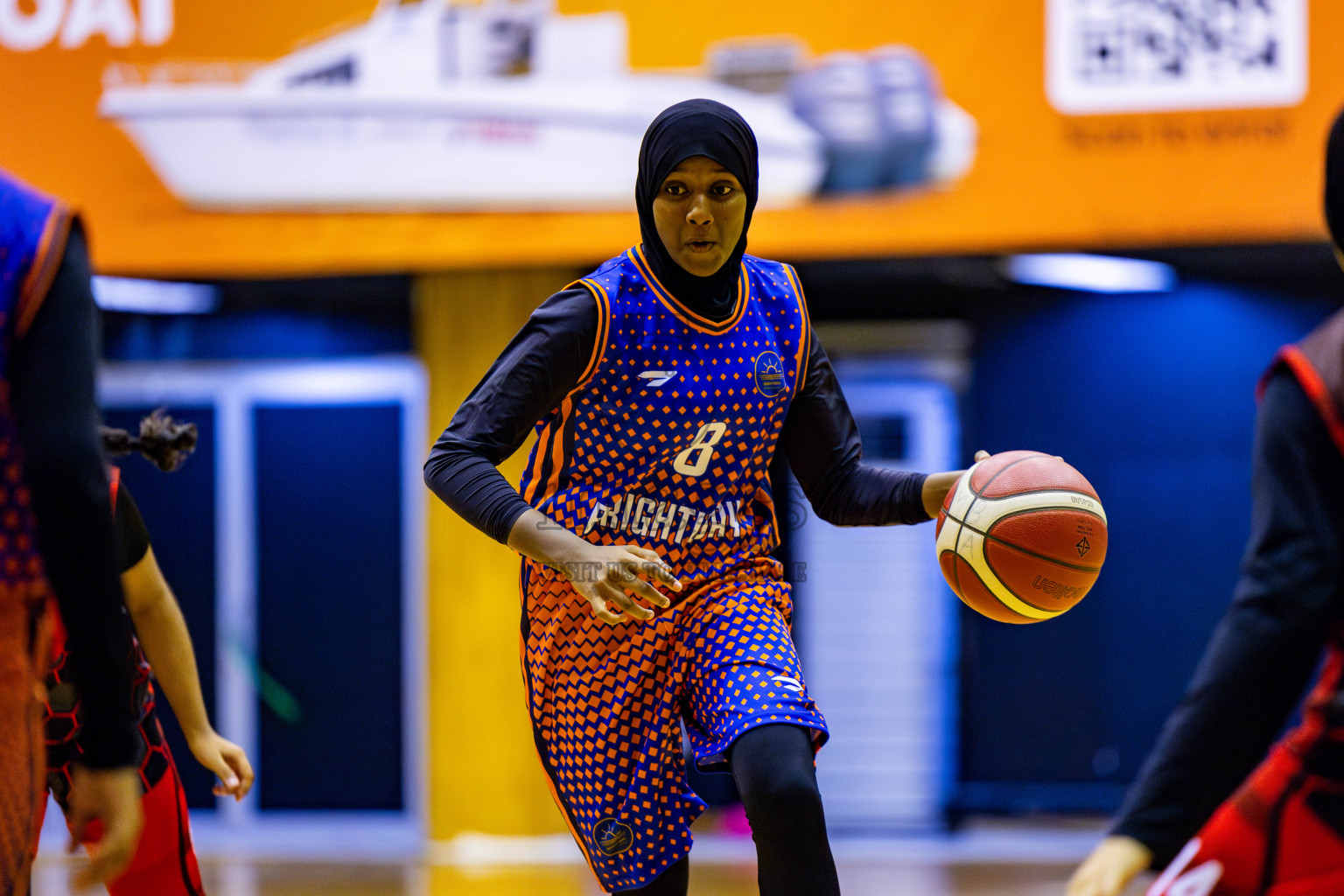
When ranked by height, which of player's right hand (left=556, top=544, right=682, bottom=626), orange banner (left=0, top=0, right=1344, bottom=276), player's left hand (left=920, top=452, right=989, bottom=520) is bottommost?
player's right hand (left=556, top=544, right=682, bottom=626)

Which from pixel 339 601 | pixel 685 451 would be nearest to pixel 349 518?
pixel 339 601

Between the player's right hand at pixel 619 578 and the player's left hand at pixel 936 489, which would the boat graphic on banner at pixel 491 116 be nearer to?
the player's left hand at pixel 936 489

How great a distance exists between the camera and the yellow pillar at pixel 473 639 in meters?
5.84

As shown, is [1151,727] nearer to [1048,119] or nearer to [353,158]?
[1048,119]

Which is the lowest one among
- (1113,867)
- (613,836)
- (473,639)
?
(473,639)

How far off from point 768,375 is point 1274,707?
120cm

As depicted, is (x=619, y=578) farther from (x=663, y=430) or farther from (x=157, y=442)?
(x=157, y=442)

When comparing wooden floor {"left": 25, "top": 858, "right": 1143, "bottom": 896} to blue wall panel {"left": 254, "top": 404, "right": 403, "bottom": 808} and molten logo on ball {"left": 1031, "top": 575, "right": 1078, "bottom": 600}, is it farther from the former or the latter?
molten logo on ball {"left": 1031, "top": 575, "right": 1078, "bottom": 600}

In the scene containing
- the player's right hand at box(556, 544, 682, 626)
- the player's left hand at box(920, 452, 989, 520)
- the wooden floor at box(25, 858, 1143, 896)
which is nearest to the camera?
the player's right hand at box(556, 544, 682, 626)

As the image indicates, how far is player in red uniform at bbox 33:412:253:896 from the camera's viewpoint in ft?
7.61

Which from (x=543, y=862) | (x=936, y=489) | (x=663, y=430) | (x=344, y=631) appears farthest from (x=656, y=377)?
(x=344, y=631)

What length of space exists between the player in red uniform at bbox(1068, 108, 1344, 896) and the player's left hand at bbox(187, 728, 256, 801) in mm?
1676

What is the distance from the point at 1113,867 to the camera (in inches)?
54.7

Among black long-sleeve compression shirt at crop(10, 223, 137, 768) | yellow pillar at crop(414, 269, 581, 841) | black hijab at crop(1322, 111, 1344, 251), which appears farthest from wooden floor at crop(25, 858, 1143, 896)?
black hijab at crop(1322, 111, 1344, 251)
